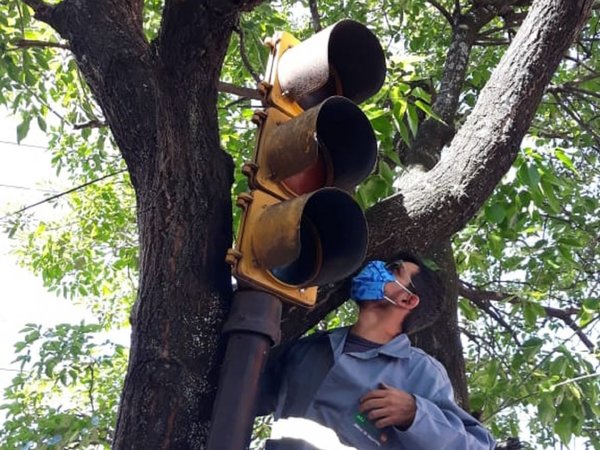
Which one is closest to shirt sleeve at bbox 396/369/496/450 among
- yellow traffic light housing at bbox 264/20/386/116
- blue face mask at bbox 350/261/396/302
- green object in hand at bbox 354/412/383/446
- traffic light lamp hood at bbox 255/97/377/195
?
green object in hand at bbox 354/412/383/446

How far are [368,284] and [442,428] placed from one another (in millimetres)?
706

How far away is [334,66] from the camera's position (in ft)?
8.04

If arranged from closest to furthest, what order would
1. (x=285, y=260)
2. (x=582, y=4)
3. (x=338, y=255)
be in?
1. (x=285, y=260)
2. (x=338, y=255)
3. (x=582, y=4)

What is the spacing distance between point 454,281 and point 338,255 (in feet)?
6.80

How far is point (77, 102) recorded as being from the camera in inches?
232

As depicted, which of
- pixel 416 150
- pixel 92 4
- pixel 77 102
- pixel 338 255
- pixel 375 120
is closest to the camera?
pixel 338 255

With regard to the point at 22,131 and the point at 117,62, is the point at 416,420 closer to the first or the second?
the point at 117,62

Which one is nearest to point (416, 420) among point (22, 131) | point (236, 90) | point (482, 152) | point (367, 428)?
point (367, 428)

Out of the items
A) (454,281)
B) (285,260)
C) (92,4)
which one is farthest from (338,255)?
(454,281)

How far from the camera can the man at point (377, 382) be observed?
2.41m

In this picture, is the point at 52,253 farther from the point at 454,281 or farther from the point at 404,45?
the point at 454,281

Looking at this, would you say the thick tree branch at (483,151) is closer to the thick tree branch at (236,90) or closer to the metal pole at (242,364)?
the metal pole at (242,364)

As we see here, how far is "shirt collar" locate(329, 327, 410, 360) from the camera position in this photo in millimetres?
2764

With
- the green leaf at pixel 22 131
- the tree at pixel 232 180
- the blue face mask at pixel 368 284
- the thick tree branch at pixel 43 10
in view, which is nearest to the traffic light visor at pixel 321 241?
the tree at pixel 232 180
